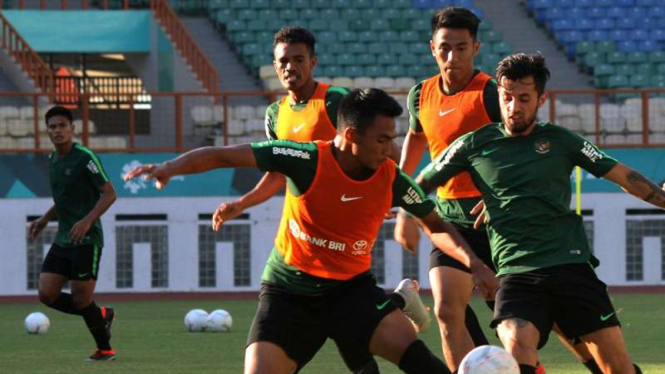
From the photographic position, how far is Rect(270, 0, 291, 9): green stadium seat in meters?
30.1

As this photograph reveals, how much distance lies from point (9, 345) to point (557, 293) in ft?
26.2

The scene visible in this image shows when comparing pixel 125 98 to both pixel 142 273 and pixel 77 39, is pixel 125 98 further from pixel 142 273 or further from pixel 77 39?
pixel 77 39

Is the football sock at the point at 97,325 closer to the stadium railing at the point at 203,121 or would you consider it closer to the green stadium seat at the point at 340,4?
the stadium railing at the point at 203,121

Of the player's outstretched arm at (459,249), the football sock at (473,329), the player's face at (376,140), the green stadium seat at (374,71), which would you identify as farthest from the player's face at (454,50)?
the green stadium seat at (374,71)

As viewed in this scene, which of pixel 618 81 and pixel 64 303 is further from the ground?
pixel 618 81

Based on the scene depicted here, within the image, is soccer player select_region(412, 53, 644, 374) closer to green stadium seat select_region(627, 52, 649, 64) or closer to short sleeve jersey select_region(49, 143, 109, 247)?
short sleeve jersey select_region(49, 143, 109, 247)

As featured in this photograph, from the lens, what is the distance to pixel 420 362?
6.61m

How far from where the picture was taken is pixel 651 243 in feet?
72.0

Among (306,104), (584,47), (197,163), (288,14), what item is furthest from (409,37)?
(197,163)

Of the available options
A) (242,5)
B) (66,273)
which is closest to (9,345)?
(66,273)

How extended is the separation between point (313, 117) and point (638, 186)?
7.83 feet

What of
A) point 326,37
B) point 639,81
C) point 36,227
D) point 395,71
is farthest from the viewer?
point 326,37

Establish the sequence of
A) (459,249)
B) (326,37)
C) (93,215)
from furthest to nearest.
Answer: (326,37), (93,215), (459,249)

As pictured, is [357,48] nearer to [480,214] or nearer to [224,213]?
[480,214]
